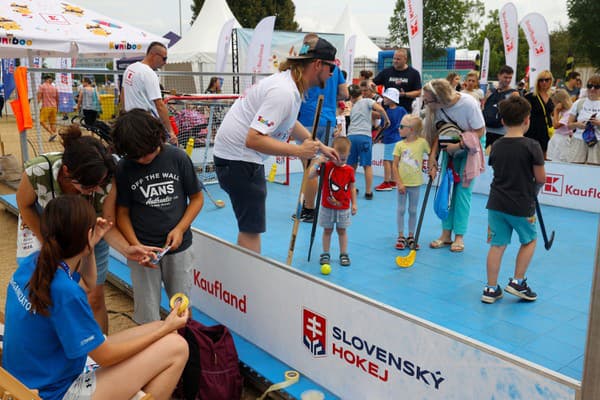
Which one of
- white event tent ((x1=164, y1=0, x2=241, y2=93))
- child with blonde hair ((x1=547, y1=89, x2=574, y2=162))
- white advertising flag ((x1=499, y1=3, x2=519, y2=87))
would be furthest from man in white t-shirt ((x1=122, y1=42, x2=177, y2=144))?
white event tent ((x1=164, y1=0, x2=241, y2=93))

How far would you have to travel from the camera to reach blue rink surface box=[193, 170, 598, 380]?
133 inches

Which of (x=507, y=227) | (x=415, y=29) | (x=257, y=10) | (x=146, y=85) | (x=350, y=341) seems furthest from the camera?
(x=257, y=10)

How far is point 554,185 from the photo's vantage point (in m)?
6.86

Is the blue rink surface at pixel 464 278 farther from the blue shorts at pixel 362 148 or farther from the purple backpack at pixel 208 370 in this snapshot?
the blue shorts at pixel 362 148

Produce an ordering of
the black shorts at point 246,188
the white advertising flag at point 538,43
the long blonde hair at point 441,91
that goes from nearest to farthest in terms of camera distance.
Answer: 1. the black shorts at point 246,188
2. the long blonde hair at point 441,91
3. the white advertising flag at point 538,43

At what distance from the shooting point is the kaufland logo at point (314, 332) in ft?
8.75

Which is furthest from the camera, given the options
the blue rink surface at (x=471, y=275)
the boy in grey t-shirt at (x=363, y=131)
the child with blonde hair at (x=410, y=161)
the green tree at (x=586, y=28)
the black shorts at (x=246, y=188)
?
the green tree at (x=586, y=28)

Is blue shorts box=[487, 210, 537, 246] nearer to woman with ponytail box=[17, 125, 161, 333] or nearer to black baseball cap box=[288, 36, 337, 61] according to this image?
black baseball cap box=[288, 36, 337, 61]

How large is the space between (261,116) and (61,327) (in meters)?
1.53

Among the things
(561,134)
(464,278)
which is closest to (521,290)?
(464,278)

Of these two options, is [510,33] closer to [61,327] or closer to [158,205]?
[158,205]

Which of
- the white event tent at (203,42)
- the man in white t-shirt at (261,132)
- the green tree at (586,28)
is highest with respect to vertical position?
the green tree at (586,28)

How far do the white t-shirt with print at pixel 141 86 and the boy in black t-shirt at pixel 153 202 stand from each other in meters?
2.67

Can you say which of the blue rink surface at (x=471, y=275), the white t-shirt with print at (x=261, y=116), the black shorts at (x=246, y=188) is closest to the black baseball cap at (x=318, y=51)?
the white t-shirt with print at (x=261, y=116)
